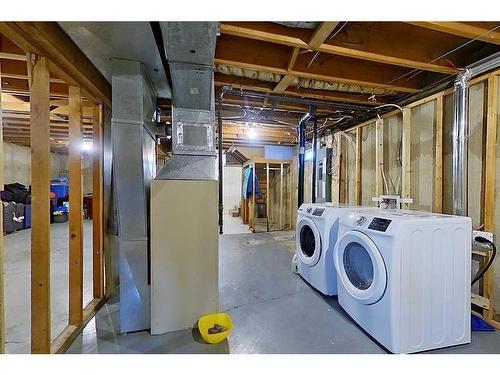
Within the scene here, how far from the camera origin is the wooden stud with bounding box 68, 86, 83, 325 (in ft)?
5.99

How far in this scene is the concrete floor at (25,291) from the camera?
1796mm

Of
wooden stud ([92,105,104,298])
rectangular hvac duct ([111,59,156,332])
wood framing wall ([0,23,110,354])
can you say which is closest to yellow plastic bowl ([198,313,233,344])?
rectangular hvac duct ([111,59,156,332])

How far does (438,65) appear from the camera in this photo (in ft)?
6.78

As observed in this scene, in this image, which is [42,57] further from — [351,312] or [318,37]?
[351,312]

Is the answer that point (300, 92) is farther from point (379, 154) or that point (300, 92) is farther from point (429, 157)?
point (429, 157)

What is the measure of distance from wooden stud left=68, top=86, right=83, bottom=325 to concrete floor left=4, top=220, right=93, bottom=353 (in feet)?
0.84

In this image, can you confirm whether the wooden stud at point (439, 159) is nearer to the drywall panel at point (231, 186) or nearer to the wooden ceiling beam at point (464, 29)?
the wooden ceiling beam at point (464, 29)

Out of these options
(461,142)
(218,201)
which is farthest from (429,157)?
(218,201)

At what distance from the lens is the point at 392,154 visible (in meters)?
3.03

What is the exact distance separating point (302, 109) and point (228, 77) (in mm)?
1344

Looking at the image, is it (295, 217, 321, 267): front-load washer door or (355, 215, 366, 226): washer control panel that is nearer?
(355, 215, 366, 226): washer control panel

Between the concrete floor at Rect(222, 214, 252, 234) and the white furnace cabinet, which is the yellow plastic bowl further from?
the concrete floor at Rect(222, 214, 252, 234)

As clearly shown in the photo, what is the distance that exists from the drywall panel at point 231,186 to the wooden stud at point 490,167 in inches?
298
